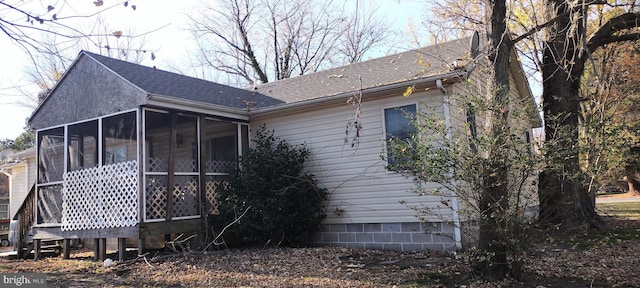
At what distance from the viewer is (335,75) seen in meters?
12.4

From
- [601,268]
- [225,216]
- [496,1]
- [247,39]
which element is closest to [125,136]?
[225,216]

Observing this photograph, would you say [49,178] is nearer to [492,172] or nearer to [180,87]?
[180,87]

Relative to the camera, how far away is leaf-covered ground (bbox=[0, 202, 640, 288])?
618 cm

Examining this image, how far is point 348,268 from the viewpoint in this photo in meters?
7.49

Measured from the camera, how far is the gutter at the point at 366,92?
853cm

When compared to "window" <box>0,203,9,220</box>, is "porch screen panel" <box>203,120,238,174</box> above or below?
above

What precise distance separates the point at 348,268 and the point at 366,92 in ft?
11.9

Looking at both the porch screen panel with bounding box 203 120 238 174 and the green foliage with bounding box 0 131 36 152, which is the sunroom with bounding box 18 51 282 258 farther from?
the green foliage with bounding box 0 131 36 152

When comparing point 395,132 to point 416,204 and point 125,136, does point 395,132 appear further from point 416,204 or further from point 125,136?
point 125,136

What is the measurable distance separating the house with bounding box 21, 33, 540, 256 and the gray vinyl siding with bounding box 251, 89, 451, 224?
0.02 m

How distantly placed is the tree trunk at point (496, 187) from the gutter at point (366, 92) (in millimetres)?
2071

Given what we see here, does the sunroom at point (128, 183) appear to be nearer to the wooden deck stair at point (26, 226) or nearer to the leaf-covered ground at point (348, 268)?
the wooden deck stair at point (26, 226)

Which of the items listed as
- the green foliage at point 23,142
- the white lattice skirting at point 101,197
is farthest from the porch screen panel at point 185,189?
the green foliage at point 23,142

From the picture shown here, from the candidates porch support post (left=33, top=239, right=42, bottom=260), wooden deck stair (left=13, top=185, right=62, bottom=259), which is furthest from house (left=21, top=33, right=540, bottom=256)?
wooden deck stair (left=13, top=185, right=62, bottom=259)
